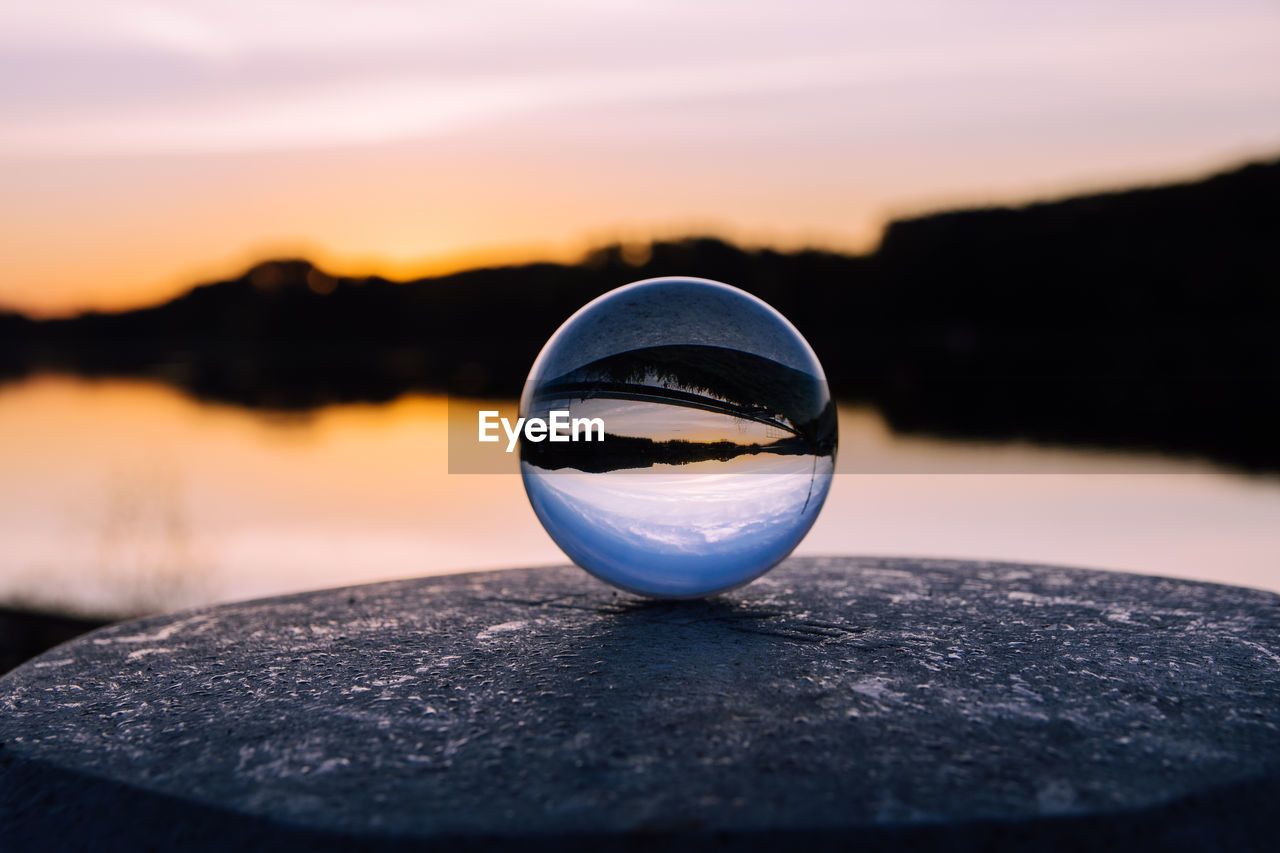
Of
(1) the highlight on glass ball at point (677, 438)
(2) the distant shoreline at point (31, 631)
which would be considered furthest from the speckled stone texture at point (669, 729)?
(2) the distant shoreline at point (31, 631)

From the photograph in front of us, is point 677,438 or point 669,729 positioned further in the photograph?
point 677,438

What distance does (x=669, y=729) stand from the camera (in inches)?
123

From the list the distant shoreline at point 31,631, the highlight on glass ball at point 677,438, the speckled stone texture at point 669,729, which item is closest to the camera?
the speckled stone texture at point 669,729

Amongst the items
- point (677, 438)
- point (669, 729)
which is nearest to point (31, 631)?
point (677, 438)

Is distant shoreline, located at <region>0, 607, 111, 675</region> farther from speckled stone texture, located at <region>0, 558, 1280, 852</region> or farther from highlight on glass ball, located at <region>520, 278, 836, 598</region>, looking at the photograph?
highlight on glass ball, located at <region>520, 278, 836, 598</region>

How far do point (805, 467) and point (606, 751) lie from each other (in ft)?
5.63

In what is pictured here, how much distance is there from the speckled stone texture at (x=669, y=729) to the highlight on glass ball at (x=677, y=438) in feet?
1.28

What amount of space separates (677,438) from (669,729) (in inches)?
49.8

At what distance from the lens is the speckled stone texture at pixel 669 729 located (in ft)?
Result: 8.51

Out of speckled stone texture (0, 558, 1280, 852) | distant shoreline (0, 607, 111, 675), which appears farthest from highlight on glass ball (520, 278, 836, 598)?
distant shoreline (0, 607, 111, 675)

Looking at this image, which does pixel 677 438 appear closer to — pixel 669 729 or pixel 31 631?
pixel 669 729

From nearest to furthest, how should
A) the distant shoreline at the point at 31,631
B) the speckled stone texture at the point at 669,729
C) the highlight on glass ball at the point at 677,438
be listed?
the speckled stone texture at the point at 669,729 < the highlight on glass ball at the point at 677,438 < the distant shoreline at the point at 31,631

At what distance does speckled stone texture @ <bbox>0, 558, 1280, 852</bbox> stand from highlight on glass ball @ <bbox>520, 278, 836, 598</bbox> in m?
0.39

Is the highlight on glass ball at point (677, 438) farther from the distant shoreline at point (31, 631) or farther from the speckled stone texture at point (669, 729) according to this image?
the distant shoreline at point (31, 631)
